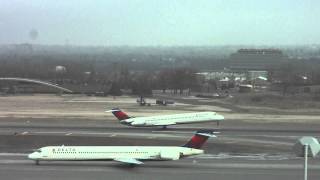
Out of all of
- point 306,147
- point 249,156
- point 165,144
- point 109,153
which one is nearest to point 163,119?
point 165,144

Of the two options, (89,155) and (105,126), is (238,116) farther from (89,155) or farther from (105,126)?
(89,155)

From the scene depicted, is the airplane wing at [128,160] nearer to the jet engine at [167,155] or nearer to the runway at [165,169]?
the runway at [165,169]

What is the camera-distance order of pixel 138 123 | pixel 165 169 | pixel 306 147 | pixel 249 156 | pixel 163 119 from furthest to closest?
pixel 163 119 < pixel 138 123 < pixel 249 156 < pixel 165 169 < pixel 306 147

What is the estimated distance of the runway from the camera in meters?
49.1

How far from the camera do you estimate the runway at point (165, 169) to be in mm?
49125

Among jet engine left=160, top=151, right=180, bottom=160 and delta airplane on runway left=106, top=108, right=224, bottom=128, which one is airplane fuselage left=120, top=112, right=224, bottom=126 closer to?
delta airplane on runway left=106, top=108, right=224, bottom=128

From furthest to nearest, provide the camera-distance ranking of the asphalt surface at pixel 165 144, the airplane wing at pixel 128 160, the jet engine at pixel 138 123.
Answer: the jet engine at pixel 138 123 → the airplane wing at pixel 128 160 → the asphalt surface at pixel 165 144

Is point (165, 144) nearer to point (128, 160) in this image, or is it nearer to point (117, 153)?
point (117, 153)

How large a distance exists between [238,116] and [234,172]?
62.8 metres

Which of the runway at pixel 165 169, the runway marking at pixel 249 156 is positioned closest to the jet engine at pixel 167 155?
the runway at pixel 165 169

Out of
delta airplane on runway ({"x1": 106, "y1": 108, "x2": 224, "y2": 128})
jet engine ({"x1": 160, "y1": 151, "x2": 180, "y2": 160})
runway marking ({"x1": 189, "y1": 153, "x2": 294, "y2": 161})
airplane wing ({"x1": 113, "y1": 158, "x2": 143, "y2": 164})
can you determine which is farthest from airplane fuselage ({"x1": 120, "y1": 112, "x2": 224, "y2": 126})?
jet engine ({"x1": 160, "y1": 151, "x2": 180, "y2": 160})

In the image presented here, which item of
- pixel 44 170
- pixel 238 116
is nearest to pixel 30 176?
pixel 44 170

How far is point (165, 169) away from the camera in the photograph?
53656mm

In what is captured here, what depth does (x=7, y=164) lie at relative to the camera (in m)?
55.7
